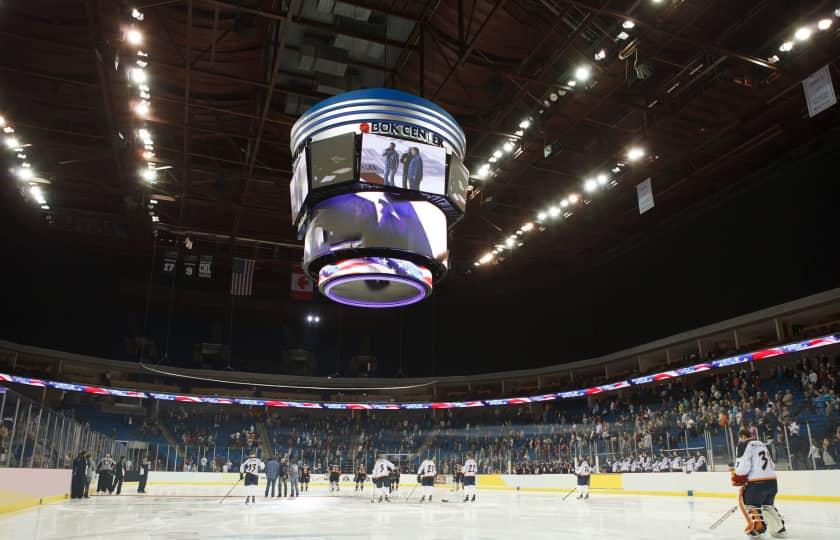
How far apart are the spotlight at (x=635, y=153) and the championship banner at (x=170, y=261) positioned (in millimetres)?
20535

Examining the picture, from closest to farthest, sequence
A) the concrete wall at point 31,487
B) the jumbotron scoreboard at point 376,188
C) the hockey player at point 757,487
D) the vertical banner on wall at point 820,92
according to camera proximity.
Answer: the hockey player at point 757,487 → the jumbotron scoreboard at point 376,188 → the concrete wall at point 31,487 → the vertical banner on wall at point 820,92

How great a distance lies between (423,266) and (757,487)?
5560 millimetres

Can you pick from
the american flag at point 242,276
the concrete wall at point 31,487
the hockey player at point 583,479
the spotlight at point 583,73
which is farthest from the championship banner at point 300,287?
the spotlight at point 583,73

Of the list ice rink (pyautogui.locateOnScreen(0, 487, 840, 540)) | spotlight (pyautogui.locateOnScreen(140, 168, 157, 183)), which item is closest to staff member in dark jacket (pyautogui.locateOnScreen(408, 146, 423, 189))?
ice rink (pyautogui.locateOnScreen(0, 487, 840, 540))

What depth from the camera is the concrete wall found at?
12367mm

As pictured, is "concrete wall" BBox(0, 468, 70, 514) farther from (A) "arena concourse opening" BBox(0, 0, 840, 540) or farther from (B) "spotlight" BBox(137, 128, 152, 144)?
(B) "spotlight" BBox(137, 128, 152, 144)

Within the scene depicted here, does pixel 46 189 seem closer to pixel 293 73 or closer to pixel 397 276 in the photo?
pixel 293 73

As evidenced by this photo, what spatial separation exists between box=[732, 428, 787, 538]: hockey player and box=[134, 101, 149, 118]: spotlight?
15.8 m

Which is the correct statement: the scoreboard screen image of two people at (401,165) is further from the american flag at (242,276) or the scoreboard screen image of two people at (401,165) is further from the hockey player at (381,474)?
the american flag at (242,276)

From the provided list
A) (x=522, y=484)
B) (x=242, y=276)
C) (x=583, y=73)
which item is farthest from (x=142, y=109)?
(x=522, y=484)

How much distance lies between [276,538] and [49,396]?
28811 mm

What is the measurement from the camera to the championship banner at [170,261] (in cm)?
2828

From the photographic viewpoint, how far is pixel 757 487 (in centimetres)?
803

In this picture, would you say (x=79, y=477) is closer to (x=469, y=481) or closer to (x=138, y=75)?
(x=469, y=481)
